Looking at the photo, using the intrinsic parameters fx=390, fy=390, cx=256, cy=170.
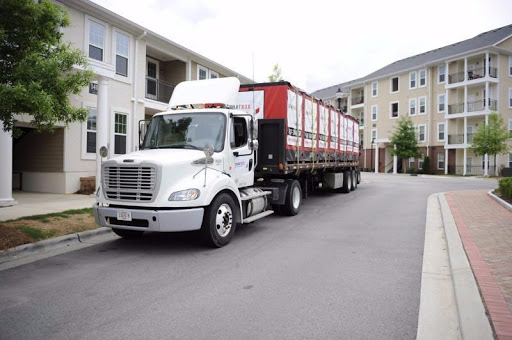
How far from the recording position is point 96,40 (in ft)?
50.2

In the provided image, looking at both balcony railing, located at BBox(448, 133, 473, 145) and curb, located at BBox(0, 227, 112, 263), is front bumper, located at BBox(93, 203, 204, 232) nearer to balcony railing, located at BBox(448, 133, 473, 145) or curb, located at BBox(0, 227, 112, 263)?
curb, located at BBox(0, 227, 112, 263)

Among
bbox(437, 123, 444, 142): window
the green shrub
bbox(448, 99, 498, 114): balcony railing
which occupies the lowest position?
the green shrub

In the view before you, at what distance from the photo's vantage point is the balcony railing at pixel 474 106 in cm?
3670

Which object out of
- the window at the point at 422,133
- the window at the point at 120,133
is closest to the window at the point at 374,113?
the window at the point at 422,133

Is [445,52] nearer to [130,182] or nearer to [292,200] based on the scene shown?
[292,200]

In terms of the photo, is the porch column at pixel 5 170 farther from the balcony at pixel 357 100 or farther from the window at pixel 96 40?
the balcony at pixel 357 100

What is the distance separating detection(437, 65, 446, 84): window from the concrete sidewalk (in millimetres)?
38083

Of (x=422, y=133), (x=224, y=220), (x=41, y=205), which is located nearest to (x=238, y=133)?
(x=224, y=220)

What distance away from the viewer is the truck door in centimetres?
806

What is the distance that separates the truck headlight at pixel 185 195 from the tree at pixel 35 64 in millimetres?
2370

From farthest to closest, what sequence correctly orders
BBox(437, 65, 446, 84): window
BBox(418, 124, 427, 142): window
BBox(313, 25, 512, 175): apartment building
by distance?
1. BBox(418, 124, 427, 142): window
2. BBox(437, 65, 446, 84): window
3. BBox(313, 25, 512, 175): apartment building

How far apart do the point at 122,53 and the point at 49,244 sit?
11.7m

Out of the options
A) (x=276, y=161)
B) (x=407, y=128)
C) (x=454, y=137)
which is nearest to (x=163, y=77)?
(x=276, y=161)

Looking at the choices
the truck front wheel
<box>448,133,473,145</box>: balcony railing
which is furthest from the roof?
the truck front wheel
